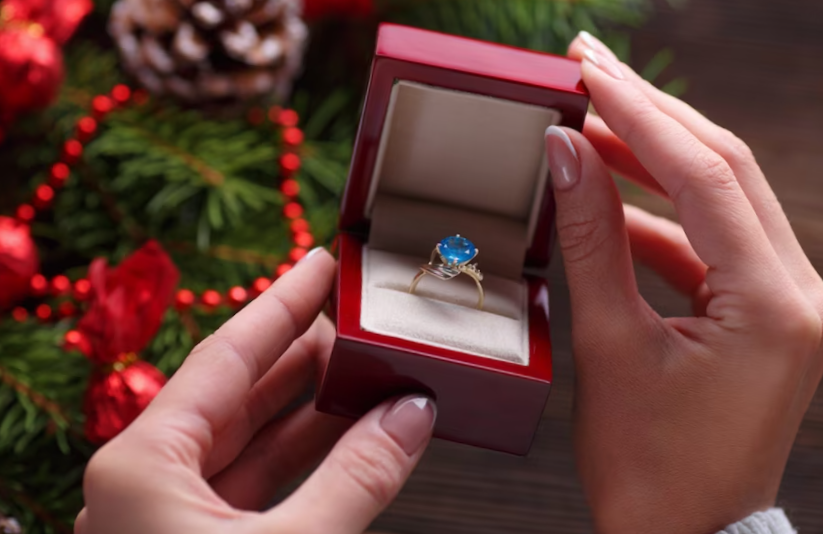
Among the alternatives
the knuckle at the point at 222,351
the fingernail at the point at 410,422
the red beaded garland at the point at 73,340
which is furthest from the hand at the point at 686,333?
the red beaded garland at the point at 73,340

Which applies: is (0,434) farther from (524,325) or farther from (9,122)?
(524,325)

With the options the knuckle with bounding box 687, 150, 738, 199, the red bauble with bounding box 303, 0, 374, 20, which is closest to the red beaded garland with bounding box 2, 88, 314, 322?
the red bauble with bounding box 303, 0, 374, 20

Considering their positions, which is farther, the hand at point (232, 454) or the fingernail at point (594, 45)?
the fingernail at point (594, 45)

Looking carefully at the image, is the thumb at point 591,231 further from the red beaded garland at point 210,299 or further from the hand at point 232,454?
the red beaded garland at point 210,299

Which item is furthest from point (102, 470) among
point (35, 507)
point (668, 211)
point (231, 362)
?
point (668, 211)

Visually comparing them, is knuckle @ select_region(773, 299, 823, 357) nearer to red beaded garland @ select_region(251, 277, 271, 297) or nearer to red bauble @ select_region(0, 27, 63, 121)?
red beaded garland @ select_region(251, 277, 271, 297)

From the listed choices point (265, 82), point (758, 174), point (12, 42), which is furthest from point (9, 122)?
point (758, 174)

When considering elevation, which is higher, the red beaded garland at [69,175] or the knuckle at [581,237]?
the knuckle at [581,237]
